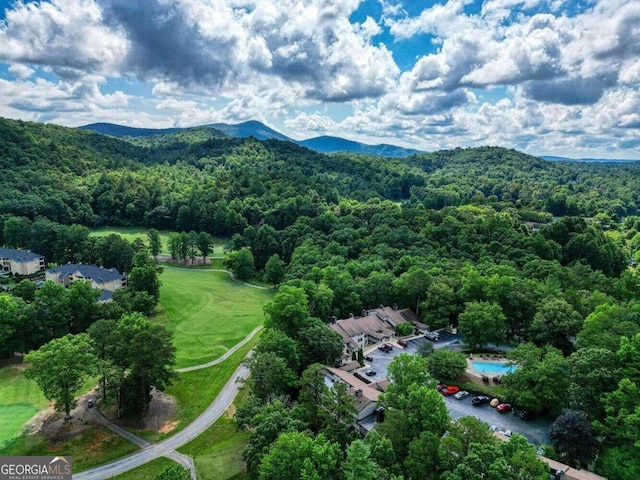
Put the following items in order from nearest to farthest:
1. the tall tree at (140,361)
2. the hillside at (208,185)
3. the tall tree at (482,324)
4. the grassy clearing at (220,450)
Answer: the grassy clearing at (220,450)
the tall tree at (140,361)
the tall tree at (482,324)
the hillside at (208,185)

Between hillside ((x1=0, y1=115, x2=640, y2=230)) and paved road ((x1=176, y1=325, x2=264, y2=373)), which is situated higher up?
hillside ((x1=0, y1=115, x2=640, y2=230))

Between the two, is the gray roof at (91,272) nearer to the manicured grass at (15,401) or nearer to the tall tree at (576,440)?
the manicured grass at (15,401)

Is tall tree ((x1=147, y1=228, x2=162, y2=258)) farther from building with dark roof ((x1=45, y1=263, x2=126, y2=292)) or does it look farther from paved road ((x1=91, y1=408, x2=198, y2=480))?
paved road ((x1=91, y1=408, x2=198, y2=480))

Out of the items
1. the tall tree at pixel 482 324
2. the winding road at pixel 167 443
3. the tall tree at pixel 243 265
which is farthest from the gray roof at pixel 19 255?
the tall tree at pixel 482 324

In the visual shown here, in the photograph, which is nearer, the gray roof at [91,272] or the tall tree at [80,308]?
the tall tree at [80,308]

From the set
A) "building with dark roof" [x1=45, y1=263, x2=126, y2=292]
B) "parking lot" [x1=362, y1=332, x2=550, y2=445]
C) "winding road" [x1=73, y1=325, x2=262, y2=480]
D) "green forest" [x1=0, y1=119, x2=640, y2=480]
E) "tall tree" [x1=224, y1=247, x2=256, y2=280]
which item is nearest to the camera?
"green forest" [x1=0, y1=119, x2=640, y2=480]

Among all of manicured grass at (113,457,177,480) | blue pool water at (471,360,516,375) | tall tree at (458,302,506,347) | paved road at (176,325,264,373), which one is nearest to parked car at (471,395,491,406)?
blue pool water at (471,360,516,375)
